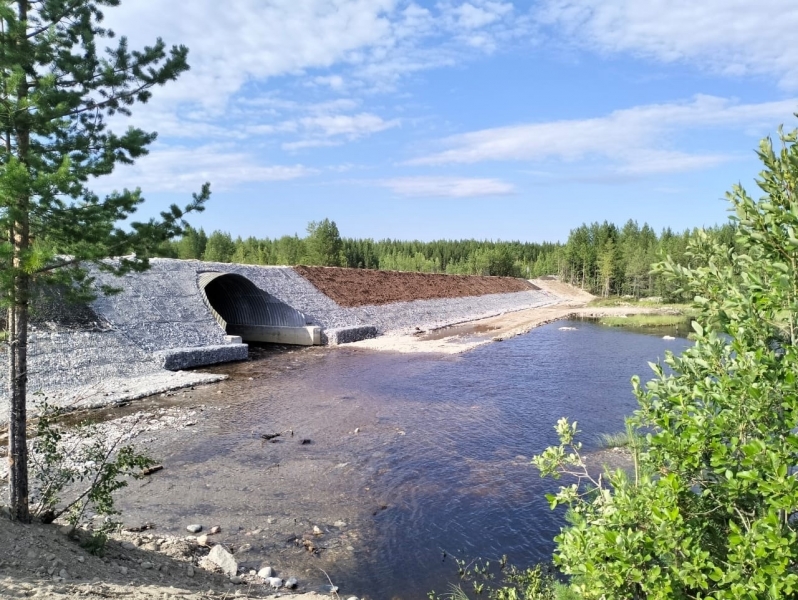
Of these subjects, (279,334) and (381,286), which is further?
(381,286)

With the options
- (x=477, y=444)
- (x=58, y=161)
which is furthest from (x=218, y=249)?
(x=58, y=161)

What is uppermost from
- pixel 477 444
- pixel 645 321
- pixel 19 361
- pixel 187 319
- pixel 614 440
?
pixel 19 361

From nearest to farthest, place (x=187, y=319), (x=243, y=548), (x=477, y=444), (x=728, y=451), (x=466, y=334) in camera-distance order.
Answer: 1. (x=728, y=451)
2. (x=243, y=548)
3. (x=477, y=444)
4. (x=187, y=319)
5. (x=466, y=334)

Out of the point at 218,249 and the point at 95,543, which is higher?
the point at 218,249

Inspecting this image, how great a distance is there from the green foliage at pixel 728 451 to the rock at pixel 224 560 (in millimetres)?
6911

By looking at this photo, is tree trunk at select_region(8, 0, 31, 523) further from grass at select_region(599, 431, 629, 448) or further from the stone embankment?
grass at select_region(599, 431, 629, 448)

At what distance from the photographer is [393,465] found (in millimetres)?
15398

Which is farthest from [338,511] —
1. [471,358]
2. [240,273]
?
[240,273]

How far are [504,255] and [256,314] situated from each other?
86346 mm

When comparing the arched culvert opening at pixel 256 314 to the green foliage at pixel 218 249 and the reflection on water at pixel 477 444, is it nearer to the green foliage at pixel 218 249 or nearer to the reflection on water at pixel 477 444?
the reflection on water at pixel 477 444

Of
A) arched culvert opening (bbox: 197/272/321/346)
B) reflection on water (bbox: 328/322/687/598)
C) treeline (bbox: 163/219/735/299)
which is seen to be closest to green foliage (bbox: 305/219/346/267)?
treeline (bbox: 163/219/735/299)

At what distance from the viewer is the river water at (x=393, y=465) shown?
10758 millimetres

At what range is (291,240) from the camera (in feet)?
329

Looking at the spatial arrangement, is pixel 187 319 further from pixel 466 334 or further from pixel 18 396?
pixel 18 396
